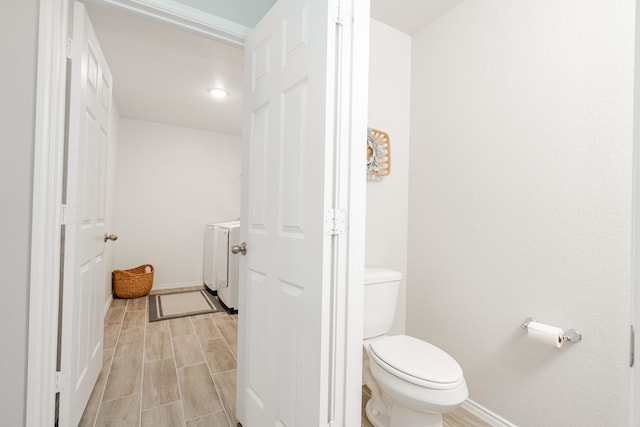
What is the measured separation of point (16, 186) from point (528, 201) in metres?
2.23

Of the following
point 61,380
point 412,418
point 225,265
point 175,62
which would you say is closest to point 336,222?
point 412,418

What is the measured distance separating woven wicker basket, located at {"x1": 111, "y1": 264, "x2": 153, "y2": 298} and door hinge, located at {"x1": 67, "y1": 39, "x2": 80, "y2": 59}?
301cm

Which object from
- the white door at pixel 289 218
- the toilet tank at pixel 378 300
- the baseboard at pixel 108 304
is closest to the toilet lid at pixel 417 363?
the toilet tank at pixel 378 300

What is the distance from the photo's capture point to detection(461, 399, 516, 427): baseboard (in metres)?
1.55

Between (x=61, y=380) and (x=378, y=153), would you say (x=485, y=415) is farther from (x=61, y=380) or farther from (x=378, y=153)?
(x=61, y=380)

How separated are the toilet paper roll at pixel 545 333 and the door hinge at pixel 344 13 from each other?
1.53 metres

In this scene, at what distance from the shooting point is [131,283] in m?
3.59

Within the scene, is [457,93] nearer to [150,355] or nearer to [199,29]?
[199,29]

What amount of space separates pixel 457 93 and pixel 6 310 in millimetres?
2423

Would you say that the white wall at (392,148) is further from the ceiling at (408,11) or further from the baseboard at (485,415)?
the baseboard at (485,415)

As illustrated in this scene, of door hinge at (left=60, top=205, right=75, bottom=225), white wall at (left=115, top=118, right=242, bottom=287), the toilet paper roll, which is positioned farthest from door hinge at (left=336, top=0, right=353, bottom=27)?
white wall at (left=115, top=118, right=242, bottom=287)

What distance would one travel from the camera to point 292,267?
3.80 feet

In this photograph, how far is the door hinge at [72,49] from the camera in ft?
4.14

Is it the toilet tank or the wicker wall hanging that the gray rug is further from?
the wicker wall hanging
